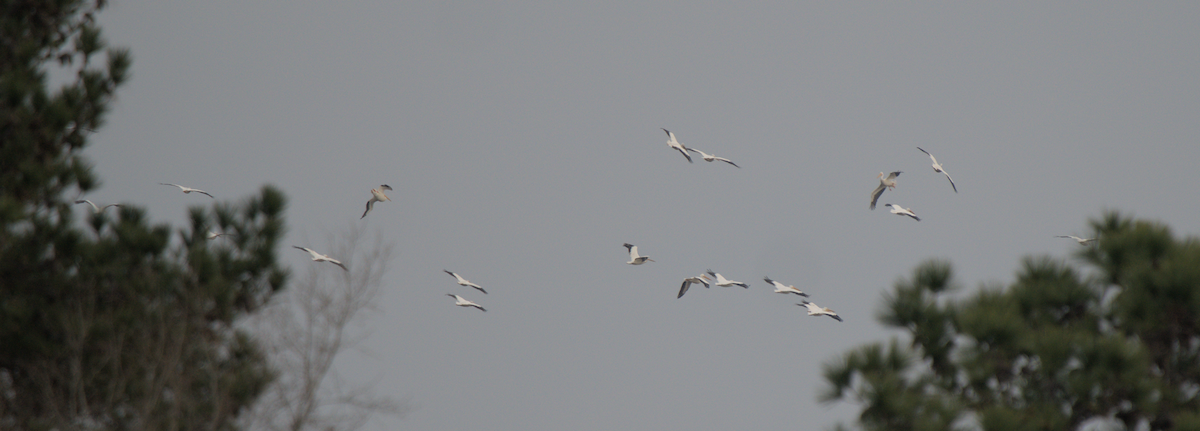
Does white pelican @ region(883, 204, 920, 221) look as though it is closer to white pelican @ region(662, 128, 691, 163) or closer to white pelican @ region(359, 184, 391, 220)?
white pelican @ region(662, 128, 691, 163)

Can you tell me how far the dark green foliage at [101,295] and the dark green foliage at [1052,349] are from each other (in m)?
6.33

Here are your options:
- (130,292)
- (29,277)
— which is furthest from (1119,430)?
(29,277)

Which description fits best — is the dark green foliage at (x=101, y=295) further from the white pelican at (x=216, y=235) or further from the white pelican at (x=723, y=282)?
the white pelican at (x=723, y=282)

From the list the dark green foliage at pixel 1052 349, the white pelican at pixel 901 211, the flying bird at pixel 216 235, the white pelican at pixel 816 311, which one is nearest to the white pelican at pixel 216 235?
the flying bird at pixel 216 235

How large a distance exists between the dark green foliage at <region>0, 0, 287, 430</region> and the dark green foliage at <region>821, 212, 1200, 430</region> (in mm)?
6327

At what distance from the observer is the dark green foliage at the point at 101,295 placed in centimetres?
1157

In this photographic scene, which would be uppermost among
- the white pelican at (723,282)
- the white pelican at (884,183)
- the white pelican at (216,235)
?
the white pelican at (884,183)

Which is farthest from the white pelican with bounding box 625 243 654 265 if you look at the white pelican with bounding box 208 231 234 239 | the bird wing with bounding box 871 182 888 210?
the white pelican with bounding box 208 231 234 239

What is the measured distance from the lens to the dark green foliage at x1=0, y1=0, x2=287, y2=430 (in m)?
11.6

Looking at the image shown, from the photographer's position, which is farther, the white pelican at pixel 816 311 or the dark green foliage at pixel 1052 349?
the white pelican at pixel 816 311

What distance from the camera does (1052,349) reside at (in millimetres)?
10414

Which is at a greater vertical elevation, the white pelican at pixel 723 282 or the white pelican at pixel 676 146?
the white pelican at pixel 676 146

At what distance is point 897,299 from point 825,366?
1.64 meters

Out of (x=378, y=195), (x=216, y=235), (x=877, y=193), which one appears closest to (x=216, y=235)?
(x=216, y=235)
